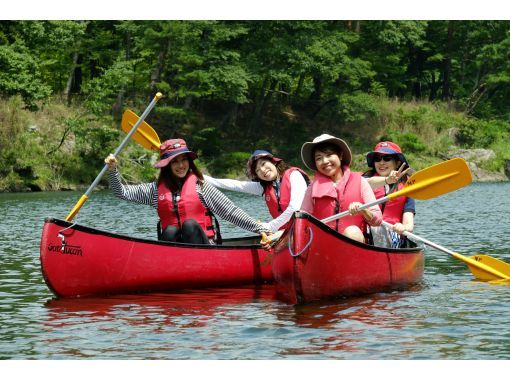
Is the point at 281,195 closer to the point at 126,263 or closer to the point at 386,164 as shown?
the point at 386,164

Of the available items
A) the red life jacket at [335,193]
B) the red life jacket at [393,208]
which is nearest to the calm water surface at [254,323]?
the red life jacket at [393,208]

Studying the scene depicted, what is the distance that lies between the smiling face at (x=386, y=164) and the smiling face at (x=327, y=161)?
1160 millimetres

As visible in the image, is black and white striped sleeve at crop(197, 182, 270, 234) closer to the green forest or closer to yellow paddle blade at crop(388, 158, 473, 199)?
yellow paddle blade at crop(388, 158, 473, 199)

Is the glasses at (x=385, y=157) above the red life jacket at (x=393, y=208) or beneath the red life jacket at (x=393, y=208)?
above

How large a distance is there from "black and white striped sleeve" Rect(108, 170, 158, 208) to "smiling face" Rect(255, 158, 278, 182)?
3.30ft

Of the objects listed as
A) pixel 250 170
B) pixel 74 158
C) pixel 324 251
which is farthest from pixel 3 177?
pixel 324 251

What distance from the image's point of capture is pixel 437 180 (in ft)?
29.5

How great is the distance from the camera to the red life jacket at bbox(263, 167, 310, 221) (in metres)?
9.33

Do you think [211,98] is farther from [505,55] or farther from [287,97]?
[505,55]

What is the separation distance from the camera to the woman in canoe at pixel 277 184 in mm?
9148

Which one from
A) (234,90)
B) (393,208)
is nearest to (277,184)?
(393,208)

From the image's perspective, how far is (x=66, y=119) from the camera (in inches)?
1219

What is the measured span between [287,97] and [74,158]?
1240 centimetres

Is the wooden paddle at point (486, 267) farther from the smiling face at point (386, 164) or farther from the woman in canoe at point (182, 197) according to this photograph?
the woman in canoe at point (182, 197)
